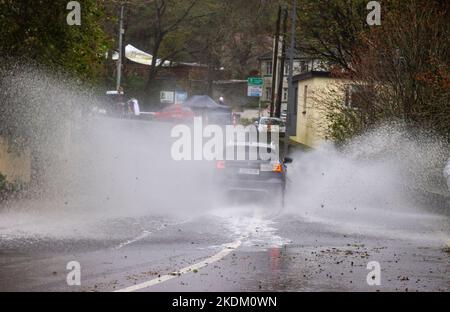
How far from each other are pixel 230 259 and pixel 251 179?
8.26 m

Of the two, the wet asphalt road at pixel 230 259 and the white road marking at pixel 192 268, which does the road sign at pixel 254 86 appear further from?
the white road marking at pixel 192 268

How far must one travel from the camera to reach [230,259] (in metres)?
13.2

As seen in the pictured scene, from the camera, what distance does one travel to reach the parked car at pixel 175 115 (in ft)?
177

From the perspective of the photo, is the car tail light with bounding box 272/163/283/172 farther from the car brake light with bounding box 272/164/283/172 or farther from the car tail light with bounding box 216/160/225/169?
the car tail light with bounding box 216/160/225/169

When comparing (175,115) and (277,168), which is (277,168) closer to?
(277,168)

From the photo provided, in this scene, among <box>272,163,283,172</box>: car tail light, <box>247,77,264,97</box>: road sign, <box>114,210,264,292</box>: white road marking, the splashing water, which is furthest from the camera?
<box>247,77,264,97</box>: road sign

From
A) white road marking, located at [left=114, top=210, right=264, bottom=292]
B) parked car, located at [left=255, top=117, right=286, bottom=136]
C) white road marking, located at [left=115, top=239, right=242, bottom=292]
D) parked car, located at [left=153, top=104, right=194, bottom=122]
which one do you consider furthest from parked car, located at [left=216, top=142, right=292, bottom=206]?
parked car, located at [left=153, top=104, right=194, bottom=122]

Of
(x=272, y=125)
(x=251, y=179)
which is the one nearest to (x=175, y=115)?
(x=272, y=125)

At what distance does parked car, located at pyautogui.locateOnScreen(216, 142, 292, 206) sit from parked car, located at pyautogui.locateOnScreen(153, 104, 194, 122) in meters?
32.0

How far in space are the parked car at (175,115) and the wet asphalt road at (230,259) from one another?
35658 mm

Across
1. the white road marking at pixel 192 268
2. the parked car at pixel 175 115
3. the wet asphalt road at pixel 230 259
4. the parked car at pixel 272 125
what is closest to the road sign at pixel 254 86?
the parked car at pixel 272 125

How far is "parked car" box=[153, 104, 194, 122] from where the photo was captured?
53.8m

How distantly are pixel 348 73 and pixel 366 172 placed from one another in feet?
15.7
